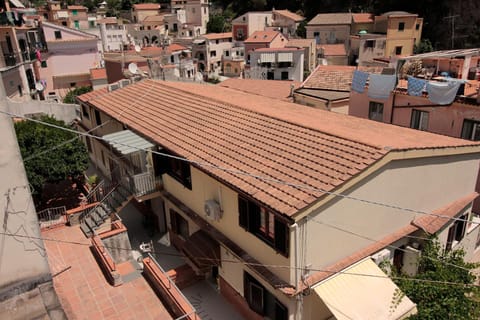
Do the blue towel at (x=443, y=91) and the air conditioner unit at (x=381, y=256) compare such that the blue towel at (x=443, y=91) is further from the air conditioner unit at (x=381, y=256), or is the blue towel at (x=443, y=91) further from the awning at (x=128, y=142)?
the awning at (x=128, y=142)

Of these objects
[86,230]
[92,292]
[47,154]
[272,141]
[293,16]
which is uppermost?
[293,16]

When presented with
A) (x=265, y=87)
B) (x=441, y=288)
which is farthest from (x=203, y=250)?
(x=265, y=87)

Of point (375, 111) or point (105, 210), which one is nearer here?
point (105, 210)

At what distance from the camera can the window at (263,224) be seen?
10781 mm

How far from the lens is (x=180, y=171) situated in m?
15.9

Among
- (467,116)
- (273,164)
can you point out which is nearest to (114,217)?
(273,164)

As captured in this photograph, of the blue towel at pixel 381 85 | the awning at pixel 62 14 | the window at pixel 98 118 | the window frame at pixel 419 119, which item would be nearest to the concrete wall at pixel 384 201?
the window frame at pixel 419 119

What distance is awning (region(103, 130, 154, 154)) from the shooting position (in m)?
16.2

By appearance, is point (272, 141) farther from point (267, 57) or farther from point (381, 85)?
point (267, 57)

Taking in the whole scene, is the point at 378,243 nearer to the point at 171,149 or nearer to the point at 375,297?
the point at 375,297

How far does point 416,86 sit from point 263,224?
46.8ft

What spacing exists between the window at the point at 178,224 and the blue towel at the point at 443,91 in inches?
566

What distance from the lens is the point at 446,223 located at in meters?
14.2

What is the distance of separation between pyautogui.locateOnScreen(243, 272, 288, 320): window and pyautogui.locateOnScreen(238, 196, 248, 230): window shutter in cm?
180
